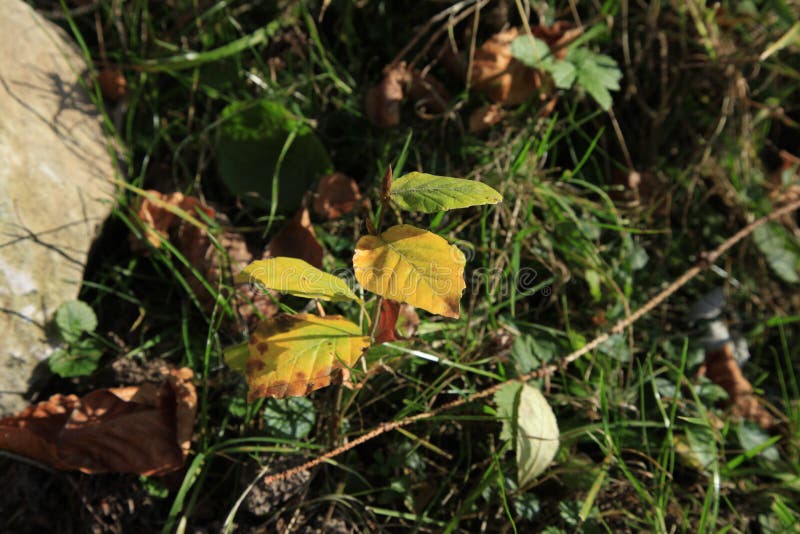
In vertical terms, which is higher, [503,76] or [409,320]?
[503,76]

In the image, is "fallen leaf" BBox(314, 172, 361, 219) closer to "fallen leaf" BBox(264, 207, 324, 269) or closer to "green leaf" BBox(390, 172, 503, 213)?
"fallen leaf" BBox(264, 207, 324, 269)

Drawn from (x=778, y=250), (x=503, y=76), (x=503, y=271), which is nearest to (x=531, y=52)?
(x=503, y=76)

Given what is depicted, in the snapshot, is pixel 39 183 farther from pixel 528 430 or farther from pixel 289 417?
pixel 528 430

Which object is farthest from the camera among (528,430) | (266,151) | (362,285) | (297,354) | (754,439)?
(266,151)

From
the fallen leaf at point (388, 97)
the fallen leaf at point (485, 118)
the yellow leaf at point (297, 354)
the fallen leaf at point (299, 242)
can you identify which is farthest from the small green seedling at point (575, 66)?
the yellow leaf at point (297, 354)

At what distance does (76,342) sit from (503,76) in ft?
3.70

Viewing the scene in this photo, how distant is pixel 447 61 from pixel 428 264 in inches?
37.4

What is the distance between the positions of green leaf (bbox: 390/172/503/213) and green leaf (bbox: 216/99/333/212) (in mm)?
685

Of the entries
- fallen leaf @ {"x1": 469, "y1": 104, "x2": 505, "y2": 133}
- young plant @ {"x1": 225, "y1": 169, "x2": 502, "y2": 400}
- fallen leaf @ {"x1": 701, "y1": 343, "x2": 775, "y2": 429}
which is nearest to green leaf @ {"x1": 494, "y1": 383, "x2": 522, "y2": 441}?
young plant @ {"x1": 225, "y1": 169, "x2": 502, "y2": 400}

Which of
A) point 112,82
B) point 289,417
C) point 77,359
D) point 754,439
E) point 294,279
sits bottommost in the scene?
point 754,439

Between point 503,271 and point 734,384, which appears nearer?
point 503,271

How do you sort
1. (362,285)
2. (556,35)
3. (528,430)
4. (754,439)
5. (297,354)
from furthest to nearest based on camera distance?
(556,35) < (754,439) < (528,430) < (297,354) < (362,285)

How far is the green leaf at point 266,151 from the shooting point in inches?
58.0

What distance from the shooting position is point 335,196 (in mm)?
1436
